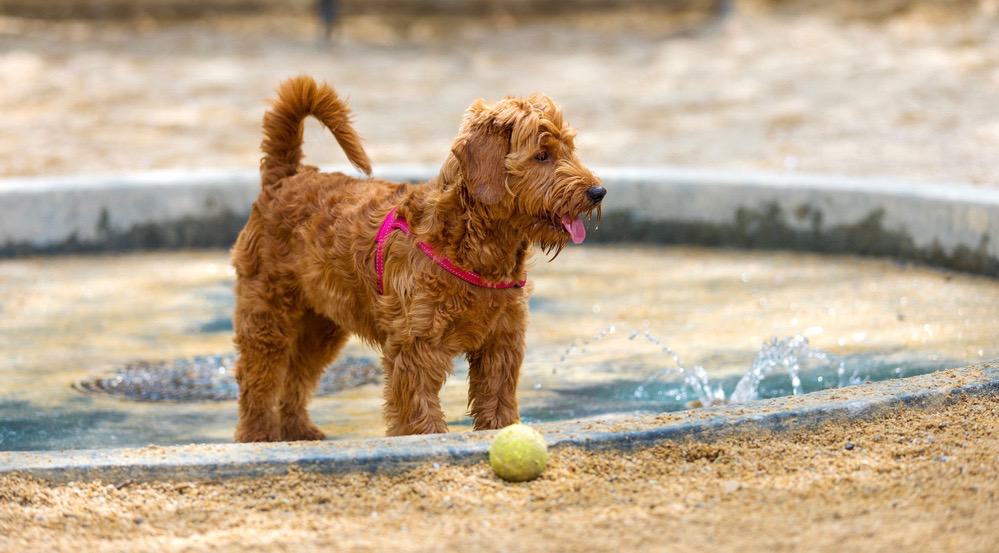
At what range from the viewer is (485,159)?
5.06 m

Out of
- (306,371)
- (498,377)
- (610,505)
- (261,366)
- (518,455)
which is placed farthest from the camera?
(306,371)

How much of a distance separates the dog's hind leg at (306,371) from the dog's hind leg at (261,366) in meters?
0.11

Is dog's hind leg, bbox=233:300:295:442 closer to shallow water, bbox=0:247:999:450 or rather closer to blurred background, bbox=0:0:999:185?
shallow water, bbox=0:247:999:450

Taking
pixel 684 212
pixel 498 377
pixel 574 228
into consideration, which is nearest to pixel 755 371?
pixel 498 377

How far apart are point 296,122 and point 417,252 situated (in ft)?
3.96

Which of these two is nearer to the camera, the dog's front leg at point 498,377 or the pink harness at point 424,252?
the pink harness at point 424,252

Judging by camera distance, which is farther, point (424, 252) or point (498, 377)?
point (498, 377)

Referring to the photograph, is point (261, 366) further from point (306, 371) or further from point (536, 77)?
point (536, 77)

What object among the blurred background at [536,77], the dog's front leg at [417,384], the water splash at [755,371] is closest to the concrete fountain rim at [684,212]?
the water splash at [755,371]

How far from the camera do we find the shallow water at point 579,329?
6.60 meters

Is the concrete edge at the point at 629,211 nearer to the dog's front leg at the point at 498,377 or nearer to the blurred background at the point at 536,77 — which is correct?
the blurred background at the point at 536,77

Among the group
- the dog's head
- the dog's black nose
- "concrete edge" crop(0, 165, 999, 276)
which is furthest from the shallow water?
the dog's black nose

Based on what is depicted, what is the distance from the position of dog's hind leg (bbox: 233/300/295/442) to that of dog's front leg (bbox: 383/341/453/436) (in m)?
0.94

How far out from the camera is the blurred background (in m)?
14.2
